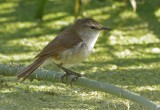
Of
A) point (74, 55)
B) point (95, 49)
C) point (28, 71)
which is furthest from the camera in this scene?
point (95, 49)

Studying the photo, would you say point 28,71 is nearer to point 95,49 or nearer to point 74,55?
point 74,55

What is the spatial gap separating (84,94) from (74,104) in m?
0.28

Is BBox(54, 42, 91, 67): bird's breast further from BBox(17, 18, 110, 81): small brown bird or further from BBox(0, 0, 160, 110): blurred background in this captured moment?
BBox(0, 0, 160, 110): blurred background

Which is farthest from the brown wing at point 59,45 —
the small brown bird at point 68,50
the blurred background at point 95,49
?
the blurred background at point 95,49

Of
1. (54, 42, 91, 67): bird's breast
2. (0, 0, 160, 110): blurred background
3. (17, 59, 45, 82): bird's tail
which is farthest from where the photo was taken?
(0, 0, 160, 110): blurred background

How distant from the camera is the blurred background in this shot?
4.91 metres

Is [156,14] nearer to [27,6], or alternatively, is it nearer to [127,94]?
[27,6]

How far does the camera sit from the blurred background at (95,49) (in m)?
4.91

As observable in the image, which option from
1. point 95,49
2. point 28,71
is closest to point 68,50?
point 28,71

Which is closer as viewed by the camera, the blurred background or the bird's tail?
the bird's tail

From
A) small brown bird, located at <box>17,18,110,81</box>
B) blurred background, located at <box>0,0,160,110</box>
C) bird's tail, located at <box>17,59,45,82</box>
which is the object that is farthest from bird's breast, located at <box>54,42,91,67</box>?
blurred background, located at <box>0,0,160,110</box>

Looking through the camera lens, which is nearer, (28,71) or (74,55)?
(28,71)

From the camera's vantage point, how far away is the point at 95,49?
6.16 metres

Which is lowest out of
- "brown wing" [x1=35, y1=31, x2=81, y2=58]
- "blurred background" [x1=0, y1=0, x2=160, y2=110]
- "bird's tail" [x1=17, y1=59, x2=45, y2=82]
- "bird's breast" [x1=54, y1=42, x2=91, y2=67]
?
"blurred background" [x1=0, y1=0, x2=160, y2=110]
